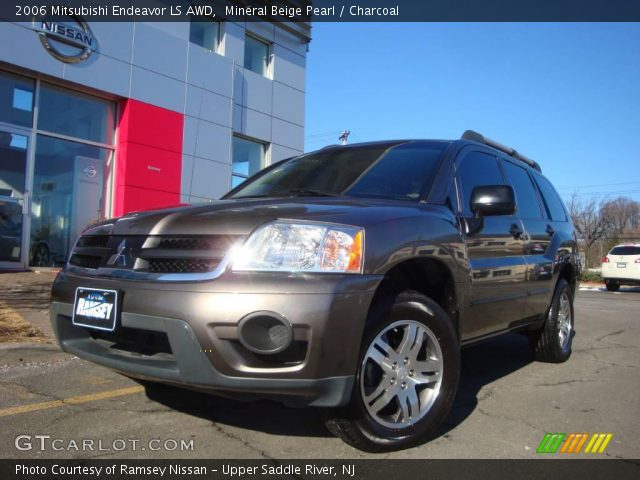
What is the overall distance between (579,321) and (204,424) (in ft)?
22.5

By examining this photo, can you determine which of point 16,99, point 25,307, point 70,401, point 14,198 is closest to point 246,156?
point 16,99

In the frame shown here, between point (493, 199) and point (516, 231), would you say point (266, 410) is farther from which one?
point (516, 231)

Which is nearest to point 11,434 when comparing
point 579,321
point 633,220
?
point 579,321

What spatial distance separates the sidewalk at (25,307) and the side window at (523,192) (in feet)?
14.3

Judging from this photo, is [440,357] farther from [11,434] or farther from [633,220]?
[633,220]

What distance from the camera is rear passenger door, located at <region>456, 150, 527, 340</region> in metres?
3.33

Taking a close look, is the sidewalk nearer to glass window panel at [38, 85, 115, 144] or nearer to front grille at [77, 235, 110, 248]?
front grille at [77, 235, 110, 248]

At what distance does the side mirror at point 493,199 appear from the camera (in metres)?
3.25

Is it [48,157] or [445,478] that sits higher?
[48,157]

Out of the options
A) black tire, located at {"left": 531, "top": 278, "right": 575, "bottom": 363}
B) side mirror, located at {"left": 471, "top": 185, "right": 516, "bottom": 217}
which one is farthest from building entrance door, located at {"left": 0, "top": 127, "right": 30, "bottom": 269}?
side mirror, located at {"left": 471, "top": 185, "right": 516, "bottom": 217}

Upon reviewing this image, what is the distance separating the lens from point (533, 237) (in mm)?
4285

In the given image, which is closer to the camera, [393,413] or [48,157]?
[393,413]

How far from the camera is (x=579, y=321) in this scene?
8.07 metres

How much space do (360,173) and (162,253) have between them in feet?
4.78
